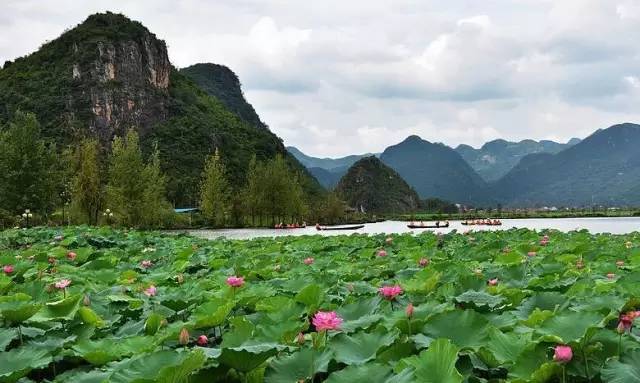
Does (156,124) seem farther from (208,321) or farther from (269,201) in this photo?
(208,321)

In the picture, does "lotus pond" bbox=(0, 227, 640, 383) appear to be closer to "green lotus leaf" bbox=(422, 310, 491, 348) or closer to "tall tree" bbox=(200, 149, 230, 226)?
"green lotus leaf" bbox=(422, 310, 491, 348)

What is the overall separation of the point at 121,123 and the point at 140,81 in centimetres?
1450

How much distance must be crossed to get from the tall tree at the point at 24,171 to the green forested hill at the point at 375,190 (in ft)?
407

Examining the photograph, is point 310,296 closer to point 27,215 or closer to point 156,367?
point 156,367

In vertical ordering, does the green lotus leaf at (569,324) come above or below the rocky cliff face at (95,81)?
below

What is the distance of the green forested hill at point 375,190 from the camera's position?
16623cm

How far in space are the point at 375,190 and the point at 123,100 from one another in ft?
266

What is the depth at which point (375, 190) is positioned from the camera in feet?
561

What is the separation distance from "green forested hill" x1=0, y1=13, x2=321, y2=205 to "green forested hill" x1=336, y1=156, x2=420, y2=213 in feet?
126

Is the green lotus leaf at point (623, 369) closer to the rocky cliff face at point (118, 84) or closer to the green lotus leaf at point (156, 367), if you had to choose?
the green lotus leaf at point (156, 367)

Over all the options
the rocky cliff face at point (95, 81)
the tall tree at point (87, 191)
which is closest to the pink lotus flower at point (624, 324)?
the tall tree at point (87, 191)

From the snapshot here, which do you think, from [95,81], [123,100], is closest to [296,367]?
[123,100]

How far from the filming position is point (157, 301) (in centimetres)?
384

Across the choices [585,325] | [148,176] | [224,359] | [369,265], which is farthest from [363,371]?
[148,176]
